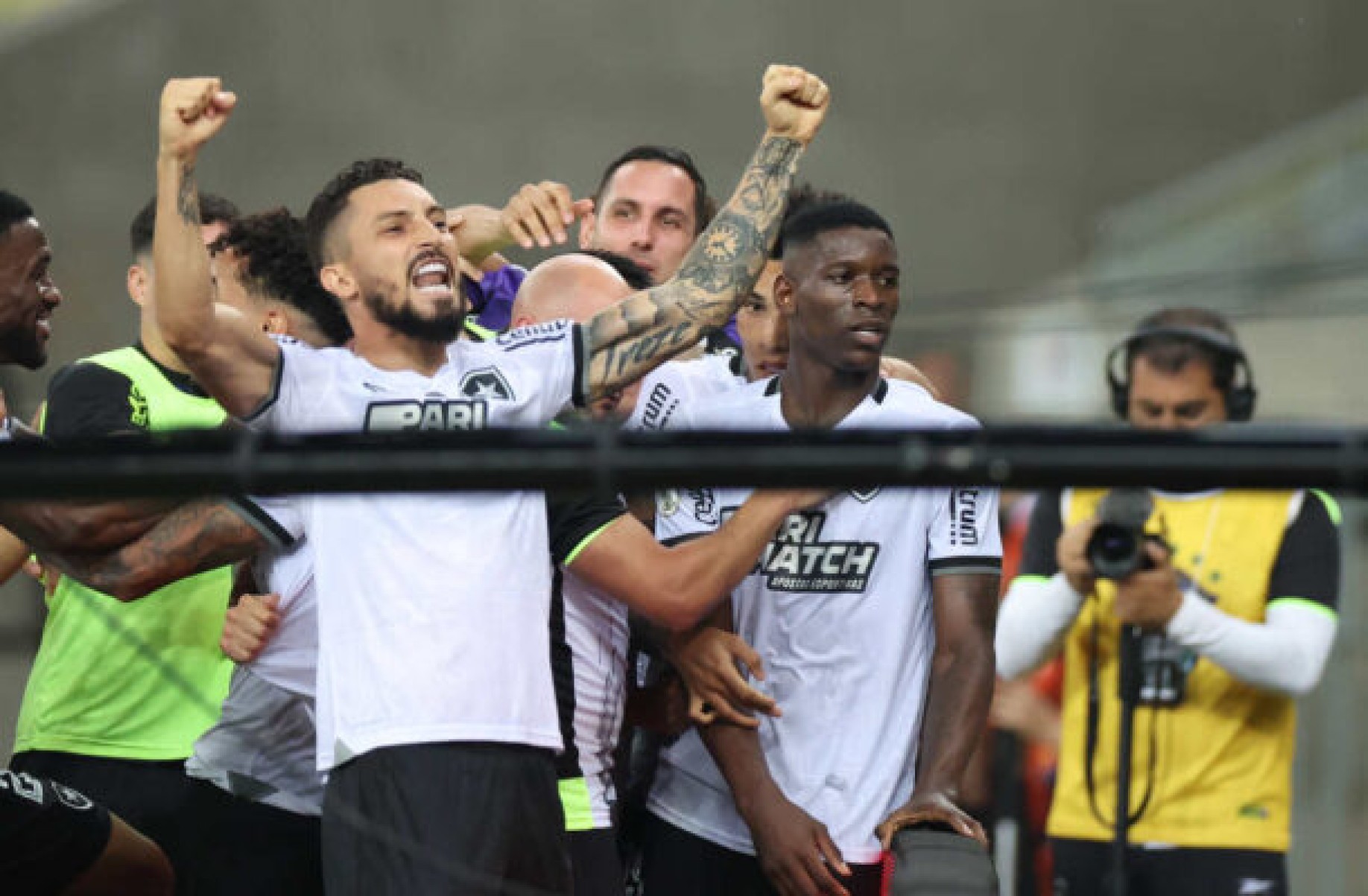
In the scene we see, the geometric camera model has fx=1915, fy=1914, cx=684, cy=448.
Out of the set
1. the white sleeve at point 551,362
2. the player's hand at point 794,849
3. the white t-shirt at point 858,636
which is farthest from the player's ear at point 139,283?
the player's hand at point 794,849

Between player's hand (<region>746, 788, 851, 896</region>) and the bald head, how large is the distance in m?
0.88

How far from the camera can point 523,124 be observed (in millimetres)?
9883

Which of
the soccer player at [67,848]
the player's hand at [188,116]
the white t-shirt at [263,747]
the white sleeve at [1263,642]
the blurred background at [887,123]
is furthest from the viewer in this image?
the blurred background at [887,123]

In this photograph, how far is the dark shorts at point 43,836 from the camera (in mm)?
2764

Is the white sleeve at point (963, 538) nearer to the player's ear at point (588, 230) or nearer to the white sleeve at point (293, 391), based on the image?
the white sleeve at point (293, 391)

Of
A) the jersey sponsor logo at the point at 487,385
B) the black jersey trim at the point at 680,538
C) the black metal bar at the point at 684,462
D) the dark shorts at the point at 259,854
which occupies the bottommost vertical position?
the dark shorts at the point at 259,854

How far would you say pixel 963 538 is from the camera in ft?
9.05

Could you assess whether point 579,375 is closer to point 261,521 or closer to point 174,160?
point 261,521

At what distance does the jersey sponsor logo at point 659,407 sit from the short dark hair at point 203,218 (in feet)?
3.65

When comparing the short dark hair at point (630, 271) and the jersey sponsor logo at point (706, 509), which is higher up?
the short dark hair at point (630, 271)

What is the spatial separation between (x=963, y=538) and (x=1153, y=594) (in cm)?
32

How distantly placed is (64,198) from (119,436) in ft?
26.8

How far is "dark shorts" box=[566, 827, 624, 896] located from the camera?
2.61m

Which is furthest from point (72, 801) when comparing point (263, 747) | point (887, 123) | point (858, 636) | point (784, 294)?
point (887, 123)
